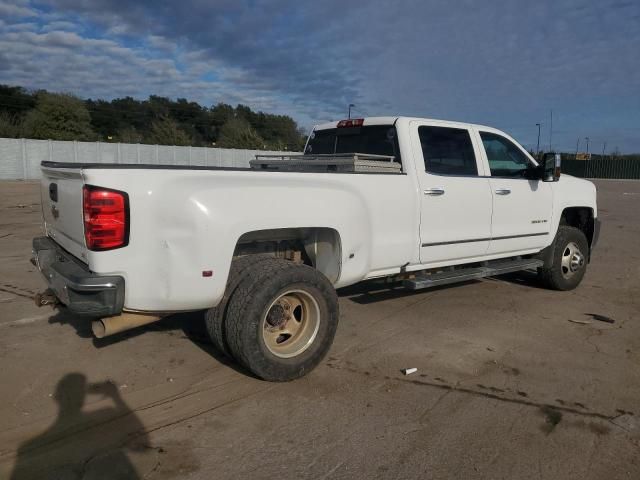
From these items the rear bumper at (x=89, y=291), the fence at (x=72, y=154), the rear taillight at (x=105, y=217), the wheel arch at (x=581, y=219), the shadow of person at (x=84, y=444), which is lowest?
the shadow of person at (x=84, y=444)

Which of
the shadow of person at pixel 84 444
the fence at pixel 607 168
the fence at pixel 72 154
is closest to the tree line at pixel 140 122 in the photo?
the fence at pixel 72 154

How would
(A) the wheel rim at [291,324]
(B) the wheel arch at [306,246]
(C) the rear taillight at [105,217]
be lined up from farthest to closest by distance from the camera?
(B) the wheel arch at [306,246], (A) the wheel rim at [291,324], (C) the rear taillight at [105,217]

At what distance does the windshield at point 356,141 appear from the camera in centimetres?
529

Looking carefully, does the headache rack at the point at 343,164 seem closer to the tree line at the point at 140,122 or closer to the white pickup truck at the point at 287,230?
the white pickup truck at the point at 287,230

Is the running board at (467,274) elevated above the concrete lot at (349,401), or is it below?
above

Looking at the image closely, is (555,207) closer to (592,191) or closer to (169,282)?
(592,191)

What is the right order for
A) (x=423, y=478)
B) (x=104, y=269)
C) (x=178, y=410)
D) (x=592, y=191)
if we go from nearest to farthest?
(x=423, y=478)
(x=104, y=269)
(x=178, y=410)
(x=592, y=191)

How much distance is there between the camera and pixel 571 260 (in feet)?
22.9

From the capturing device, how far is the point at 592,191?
23.5 ft

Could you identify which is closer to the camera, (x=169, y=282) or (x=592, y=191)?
(x=169, y=282)

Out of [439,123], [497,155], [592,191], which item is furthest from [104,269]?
[592,191]

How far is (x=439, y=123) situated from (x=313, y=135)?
1629mm

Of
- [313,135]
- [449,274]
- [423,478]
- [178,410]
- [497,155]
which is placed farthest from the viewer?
[313,135]

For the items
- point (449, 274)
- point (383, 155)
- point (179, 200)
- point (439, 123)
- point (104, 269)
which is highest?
point (439, 123)
